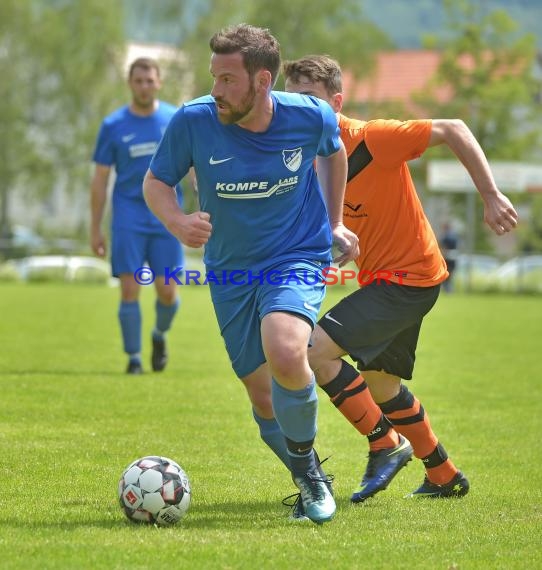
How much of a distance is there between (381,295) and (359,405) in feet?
1.93

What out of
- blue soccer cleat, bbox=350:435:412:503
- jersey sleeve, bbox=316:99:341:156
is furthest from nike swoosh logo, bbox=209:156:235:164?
blue soccer cleat, bbox=350:435:412:503

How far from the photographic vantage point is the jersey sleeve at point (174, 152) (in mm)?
5371

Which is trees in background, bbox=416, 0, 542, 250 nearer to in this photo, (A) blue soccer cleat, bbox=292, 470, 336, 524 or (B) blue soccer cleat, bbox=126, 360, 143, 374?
(B) blue soccer cleat, bbox=126, 360, 143, 374

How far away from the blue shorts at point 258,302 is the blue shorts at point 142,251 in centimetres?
545

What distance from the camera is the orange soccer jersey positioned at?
6.16m

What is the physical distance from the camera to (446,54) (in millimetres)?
52000

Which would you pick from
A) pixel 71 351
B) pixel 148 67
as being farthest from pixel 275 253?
pixel 71 351

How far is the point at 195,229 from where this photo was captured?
500 cm

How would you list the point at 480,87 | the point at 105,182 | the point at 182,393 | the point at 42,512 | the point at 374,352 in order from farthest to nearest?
the point at 480,87, the point at 105,182, the point at 182,393, the point at 374,352, the point at 42,512

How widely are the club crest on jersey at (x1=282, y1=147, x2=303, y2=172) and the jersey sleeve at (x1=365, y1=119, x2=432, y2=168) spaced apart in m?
0.66

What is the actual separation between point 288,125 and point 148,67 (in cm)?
553

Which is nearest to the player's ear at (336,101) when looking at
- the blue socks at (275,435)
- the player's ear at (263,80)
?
the player's ear at (263,80)

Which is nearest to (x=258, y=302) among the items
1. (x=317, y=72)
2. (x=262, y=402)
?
(x=262, y=402)

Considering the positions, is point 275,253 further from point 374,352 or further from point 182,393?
point 182,393
